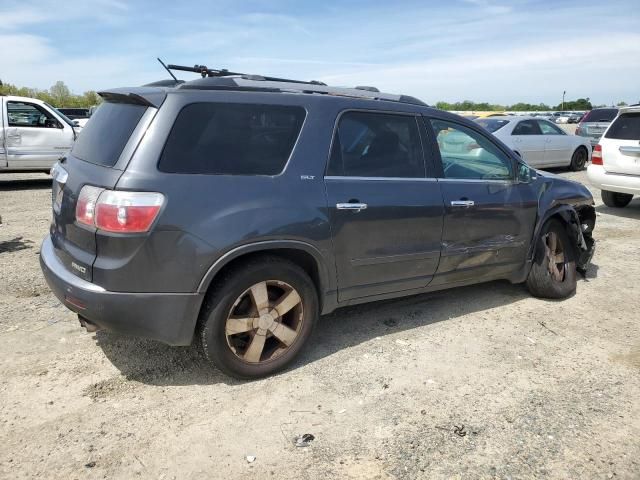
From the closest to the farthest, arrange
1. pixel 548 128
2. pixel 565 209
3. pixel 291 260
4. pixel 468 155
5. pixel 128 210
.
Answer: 1. pixel 128 210
2. pixel 291 260
3. pixel 468 155
4. pixel 565 209
5. pixel 548 128

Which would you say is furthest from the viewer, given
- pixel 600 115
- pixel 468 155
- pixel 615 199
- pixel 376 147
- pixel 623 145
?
pixel 600 115

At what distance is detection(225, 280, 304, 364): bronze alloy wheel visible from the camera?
3.17 m

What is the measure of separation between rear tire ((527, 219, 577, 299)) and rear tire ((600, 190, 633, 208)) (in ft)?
17.3

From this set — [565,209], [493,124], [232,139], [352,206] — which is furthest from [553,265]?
[493,124]

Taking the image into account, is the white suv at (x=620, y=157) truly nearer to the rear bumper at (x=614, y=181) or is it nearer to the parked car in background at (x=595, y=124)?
the rear bumper at (x=614, y=181)

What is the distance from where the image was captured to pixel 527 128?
12992 millimetres

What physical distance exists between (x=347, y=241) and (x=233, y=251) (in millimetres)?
823

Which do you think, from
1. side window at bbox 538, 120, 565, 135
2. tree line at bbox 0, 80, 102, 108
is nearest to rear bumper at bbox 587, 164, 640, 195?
side window at bbox 538, 120, 565, 135

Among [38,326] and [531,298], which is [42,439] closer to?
[38,326]

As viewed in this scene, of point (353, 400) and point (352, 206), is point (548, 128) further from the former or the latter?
point (353, 400)

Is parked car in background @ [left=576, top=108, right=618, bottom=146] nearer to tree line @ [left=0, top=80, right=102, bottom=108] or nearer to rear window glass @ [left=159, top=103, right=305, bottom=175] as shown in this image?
rear window glass @ [left=159, top=103, right=305, bottom=175]

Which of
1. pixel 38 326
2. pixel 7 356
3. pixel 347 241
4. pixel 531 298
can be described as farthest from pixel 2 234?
pixel 531 298

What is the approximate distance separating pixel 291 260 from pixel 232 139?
0.84m

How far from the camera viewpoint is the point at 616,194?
932 centimetres
